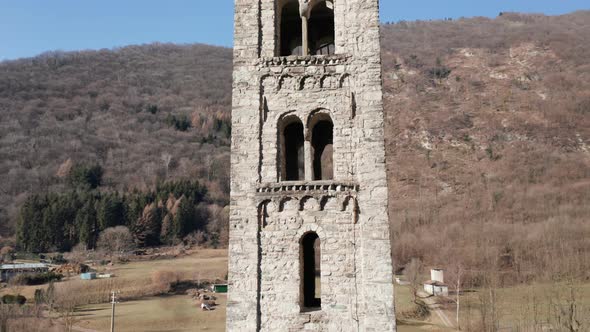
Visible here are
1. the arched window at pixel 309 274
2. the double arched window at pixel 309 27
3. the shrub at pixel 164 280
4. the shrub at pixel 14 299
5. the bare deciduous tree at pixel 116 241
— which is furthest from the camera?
the bare deciduous tree at pixel 116 241

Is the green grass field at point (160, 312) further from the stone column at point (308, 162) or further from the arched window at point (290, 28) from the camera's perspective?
the stone column at point (308, 162)

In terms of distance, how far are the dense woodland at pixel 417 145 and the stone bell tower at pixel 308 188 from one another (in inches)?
1876

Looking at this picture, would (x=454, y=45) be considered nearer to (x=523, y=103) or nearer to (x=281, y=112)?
(x=523, y=103)

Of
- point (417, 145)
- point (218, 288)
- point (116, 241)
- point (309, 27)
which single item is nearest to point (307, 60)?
point (309, 27)

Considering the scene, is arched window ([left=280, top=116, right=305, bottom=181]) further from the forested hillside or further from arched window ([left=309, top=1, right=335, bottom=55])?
the forested hillside

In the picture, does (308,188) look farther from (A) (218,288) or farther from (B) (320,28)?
(A) (218,288)

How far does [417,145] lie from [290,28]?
4386 inches

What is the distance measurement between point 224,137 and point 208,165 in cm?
2438

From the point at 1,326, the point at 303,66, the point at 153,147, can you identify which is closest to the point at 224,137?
the point at 153,147

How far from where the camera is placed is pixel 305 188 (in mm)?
12406

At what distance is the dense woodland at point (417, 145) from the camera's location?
7981cm

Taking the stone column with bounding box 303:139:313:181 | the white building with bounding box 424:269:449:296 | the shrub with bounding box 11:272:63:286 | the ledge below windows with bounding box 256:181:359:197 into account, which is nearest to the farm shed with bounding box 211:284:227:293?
the shrub with bounding box 11:272:63:286

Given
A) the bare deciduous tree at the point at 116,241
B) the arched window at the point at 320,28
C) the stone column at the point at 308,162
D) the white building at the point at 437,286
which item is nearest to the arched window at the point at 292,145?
the stone column at the point at 308,162

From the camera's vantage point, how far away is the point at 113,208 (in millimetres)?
89438
